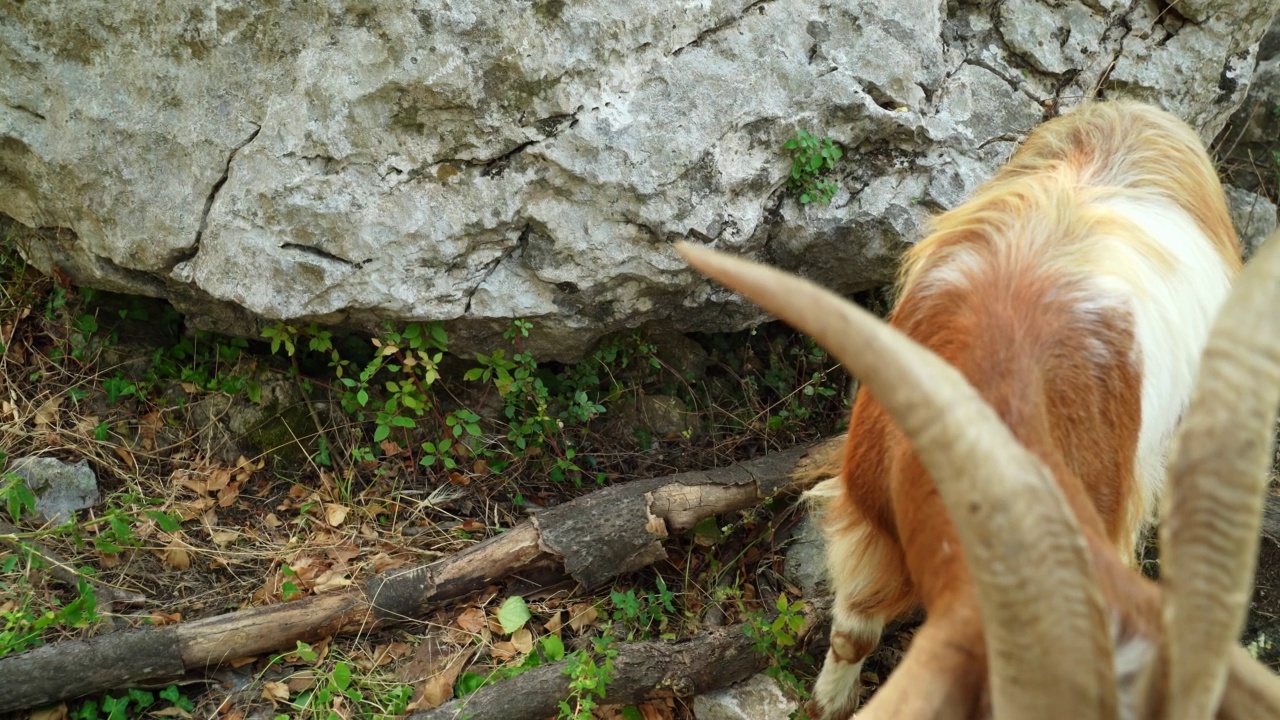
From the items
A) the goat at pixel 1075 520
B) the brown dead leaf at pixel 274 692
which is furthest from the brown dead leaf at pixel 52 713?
the goat at pixel 1075 520

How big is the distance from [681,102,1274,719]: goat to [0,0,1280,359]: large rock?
24.6 inches

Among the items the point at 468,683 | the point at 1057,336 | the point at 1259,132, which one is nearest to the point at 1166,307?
the point at 1057,336

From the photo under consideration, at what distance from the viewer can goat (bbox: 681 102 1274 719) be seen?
1497mm

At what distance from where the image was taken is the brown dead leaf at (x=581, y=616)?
365cm

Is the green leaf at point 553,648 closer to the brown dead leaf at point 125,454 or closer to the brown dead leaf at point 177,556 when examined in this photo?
the brown dead leaf at point 177,556

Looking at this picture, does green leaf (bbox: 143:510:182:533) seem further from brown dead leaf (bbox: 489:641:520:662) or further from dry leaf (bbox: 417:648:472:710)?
brown dead leaf (bbox: 489:641:520:662)

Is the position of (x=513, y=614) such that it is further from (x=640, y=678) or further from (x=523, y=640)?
(x=640, y=678)

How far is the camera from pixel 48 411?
397 centimetres

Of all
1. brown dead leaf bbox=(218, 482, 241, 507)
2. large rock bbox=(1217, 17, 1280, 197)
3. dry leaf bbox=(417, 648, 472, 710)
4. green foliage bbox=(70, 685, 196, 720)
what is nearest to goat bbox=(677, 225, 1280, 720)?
dry leaf bbox=(417, 648, 472, 710)

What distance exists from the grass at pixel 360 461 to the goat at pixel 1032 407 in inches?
34.7

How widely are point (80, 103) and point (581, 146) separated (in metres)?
1.74

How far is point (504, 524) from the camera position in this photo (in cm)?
393

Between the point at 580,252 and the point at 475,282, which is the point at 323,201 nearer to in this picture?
the point at 475,282

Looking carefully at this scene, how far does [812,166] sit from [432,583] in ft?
6.72
